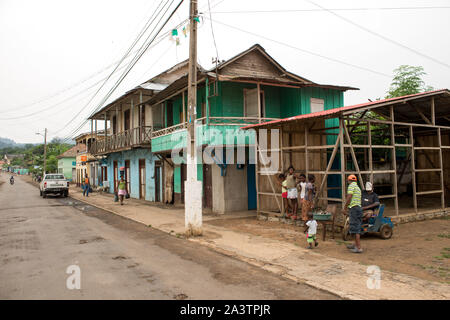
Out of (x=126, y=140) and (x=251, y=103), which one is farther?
(x=126, y=140)

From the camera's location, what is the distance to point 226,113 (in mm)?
14633

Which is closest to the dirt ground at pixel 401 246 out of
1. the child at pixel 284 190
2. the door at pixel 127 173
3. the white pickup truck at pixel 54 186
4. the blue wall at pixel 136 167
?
the child at pixel 284 190

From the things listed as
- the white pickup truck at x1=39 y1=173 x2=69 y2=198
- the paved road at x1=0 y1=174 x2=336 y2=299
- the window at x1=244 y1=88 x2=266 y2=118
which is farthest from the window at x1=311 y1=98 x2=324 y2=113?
the white pickup truck at x1=39 y1=173 x2=69 y2=198

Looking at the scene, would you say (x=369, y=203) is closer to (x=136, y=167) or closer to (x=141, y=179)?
(x=141, y=179)

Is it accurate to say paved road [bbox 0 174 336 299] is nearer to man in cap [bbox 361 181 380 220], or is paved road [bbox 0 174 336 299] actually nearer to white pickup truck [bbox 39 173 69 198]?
man in cap [bbox 361 181 380 220]

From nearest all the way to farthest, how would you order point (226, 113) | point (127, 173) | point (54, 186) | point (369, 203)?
point (369, 203), point (226, 113), point (127, 173), point (54, 186)

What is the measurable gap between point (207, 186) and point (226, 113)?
369 cm

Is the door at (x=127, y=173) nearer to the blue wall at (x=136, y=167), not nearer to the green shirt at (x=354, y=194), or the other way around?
the blue wall at (x=136, y=167)

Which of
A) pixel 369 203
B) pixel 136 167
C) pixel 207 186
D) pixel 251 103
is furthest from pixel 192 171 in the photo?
pixel 136 167

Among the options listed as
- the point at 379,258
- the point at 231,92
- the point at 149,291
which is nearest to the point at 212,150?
the point at 231,92

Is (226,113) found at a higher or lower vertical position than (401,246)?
higher

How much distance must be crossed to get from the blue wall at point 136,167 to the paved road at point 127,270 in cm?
1034

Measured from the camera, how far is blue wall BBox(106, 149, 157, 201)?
806 inches

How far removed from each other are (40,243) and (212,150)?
746 centimetres
